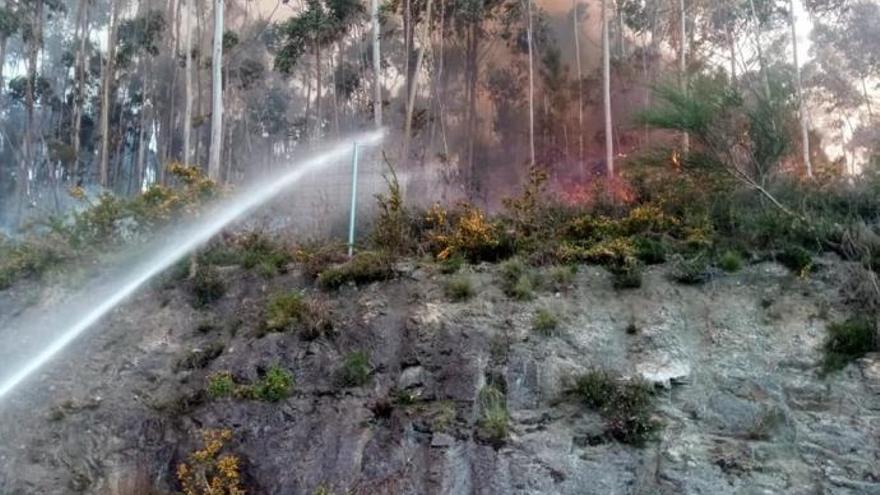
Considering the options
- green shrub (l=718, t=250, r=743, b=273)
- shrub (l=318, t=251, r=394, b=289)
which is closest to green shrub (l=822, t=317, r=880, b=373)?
green shrub (l=718, t=250, r=743, b=273)

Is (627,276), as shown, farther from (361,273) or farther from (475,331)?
(361,273)

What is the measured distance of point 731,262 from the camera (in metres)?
11.3

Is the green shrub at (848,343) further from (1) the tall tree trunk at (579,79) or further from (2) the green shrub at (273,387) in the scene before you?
(1) the tall tree trunk at (579,79)

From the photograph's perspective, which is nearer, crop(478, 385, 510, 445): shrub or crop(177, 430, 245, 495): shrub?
crop(177, 430, 245, 495): shrub

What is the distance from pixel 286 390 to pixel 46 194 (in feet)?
77.1

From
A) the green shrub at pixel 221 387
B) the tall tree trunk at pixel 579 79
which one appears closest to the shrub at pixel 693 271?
the green shrub at pixel 221 387

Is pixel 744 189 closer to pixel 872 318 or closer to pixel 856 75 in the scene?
pixel 872 318

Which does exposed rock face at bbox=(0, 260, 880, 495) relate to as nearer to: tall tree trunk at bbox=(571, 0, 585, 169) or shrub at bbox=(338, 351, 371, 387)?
shrub at bbox=(338, 351, 371, 387)

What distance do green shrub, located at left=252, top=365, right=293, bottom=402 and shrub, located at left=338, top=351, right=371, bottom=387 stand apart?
664mm

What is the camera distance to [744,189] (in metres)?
12.0

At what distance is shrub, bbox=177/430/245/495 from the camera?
893 cm

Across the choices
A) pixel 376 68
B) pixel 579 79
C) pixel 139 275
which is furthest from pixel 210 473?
pixel 579 79

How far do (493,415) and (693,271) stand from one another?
3.84 meters

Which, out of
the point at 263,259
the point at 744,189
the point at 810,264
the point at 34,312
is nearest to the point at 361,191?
the point at 263,259
